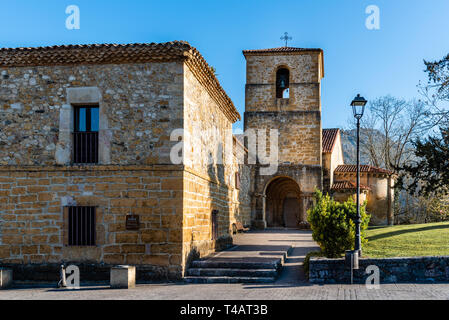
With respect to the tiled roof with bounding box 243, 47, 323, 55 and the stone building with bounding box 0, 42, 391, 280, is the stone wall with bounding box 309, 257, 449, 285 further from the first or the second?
the tiled roof with bounding box 243, 47, 323, 55

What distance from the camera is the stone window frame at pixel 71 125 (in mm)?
11320

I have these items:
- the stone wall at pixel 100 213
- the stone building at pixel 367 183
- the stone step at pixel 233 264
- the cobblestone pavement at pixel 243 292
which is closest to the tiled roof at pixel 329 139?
the stone building at pixel 367 183

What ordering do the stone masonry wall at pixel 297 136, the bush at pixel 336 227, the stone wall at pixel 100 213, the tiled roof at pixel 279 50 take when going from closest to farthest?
the stone wall at pixel 100 213
the bush at pixel 336 227
the stone masonry wall at pixel 297 136
the tiled roof at pixel 279 50

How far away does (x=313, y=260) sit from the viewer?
1030cm

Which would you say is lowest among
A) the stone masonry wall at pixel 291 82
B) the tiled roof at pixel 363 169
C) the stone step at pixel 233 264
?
the stone step at pixel 233 264

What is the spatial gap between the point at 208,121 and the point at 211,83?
1.16m

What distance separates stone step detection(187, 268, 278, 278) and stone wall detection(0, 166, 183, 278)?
505 mm

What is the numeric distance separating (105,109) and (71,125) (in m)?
1.00

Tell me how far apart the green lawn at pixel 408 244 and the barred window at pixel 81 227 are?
741 cm

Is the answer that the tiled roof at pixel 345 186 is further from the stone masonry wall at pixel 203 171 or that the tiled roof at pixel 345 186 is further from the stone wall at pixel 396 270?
the stone wall at pixel 396 270

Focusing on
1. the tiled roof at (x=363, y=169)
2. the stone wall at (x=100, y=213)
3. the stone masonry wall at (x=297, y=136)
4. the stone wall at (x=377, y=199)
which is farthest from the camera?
the tiled roof at (x=363, y=169)

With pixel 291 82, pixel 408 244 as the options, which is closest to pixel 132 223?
pixel 408 244
